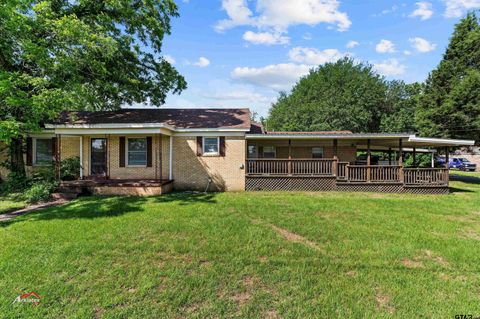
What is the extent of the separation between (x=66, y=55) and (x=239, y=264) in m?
10.3

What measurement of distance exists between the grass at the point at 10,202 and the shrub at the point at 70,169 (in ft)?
5.89

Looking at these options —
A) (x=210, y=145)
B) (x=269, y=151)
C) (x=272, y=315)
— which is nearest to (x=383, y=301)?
(x=272, y=315)

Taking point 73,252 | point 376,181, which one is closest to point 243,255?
point 73,252

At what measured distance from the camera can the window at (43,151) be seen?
12227mm

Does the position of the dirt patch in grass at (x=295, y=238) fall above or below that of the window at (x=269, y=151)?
below

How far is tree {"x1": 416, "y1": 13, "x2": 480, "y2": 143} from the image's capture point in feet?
57.4

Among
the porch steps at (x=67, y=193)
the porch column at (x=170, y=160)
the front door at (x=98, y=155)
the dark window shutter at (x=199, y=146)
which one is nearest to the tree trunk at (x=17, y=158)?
the porch steps at (x=67, y=193)

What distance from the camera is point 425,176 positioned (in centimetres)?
1155

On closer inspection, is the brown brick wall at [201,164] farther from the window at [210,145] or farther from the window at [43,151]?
the window at [43,151]

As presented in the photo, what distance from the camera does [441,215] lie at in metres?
7.48

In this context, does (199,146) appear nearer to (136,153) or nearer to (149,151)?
(149,151)

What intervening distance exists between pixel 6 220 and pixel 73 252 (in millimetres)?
3690

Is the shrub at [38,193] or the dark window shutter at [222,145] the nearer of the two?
the shrub at [38,193]

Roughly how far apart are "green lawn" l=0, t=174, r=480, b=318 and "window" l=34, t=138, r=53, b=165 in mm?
6353
